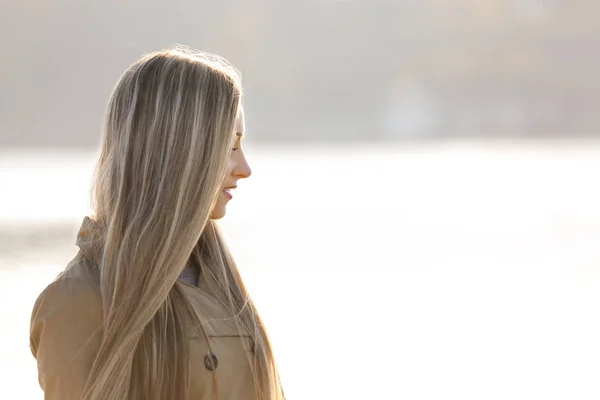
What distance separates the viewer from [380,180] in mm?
22734

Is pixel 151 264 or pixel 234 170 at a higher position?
pixel 234 170

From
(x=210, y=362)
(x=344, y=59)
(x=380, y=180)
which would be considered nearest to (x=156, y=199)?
(x=210, y=362)

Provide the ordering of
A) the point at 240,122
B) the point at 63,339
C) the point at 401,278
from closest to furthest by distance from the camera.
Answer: the point at 63,339
the point at 240,122
the point at 401,278

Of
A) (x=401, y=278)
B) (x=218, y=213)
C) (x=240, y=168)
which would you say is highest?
(x=240, y=168)

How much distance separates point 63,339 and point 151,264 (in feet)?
0.72

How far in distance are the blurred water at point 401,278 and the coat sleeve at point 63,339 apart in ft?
11.9

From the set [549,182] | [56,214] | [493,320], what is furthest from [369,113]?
[493,320]

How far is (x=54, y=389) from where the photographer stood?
2156mm

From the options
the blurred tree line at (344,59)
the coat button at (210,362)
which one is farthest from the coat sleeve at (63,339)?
the blurred tree line at (344,59)

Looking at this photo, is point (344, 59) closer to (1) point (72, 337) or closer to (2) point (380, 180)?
(2) point (380, 180)

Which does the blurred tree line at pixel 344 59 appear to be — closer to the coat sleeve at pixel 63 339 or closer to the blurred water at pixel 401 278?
the blurred water at pixel 401 278

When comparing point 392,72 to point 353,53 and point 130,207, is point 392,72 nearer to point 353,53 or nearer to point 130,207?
point 353,53

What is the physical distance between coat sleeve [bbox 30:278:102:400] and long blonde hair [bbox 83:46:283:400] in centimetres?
4

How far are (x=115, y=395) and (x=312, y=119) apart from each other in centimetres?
5541
